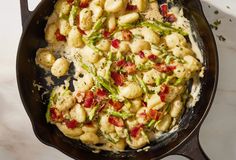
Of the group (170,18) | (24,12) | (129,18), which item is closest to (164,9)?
(170,18)

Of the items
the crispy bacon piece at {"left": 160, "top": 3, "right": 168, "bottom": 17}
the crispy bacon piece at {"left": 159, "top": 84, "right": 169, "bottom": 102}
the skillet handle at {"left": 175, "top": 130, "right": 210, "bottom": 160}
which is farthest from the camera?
the crispy bacon piece at {"left": 160, "top": 3, "right": 168, "bottom": 17}

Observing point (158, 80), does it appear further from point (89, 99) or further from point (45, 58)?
point (45, 58)

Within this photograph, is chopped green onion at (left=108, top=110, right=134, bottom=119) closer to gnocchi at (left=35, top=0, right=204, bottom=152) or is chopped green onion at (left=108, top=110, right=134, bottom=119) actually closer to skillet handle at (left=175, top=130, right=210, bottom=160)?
gnocchi at (left=35, top=0, right=204, bottom=152)

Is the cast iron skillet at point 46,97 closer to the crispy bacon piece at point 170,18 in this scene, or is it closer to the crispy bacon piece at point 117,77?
the crispy bacon piece at point 170,18

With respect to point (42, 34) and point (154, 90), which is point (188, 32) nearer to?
point (154, 90)

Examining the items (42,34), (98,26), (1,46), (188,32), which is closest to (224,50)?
(188,32)

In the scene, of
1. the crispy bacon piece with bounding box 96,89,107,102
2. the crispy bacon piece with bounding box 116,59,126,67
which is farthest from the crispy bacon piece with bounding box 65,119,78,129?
the crispy bacon piece with bounding box 116,59,126,67
